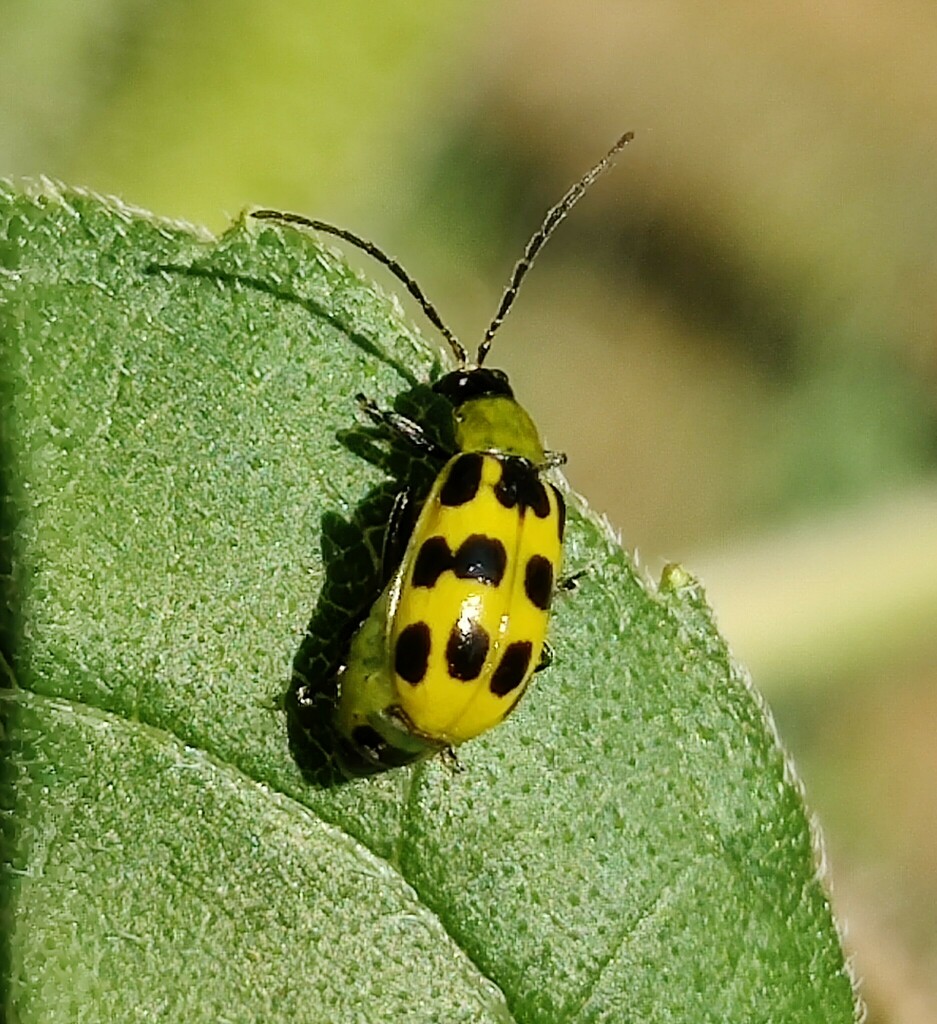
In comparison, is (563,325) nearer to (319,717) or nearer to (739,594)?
(739,594)

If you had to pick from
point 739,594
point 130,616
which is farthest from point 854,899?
point 130,616

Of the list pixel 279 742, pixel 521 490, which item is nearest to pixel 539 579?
pixel 521 490

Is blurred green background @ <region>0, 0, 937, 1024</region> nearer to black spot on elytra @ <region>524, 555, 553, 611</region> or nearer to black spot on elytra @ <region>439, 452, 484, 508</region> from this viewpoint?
black spot on elytra @ <region>439, 452, 484, 508</region>

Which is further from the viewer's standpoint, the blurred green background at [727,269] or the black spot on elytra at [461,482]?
the blurred green background at [727,269]

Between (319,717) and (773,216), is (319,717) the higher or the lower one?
the lower one

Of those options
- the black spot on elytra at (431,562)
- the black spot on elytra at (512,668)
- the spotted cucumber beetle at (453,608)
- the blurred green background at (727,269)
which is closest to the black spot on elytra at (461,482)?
the spotted cucumber beetle at (453,608)

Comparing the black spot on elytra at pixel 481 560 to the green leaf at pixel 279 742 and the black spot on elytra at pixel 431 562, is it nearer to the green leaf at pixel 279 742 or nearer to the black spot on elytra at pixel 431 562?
the black spot on elytra at pixel 431 562

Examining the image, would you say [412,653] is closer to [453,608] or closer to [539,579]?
[453,608]
